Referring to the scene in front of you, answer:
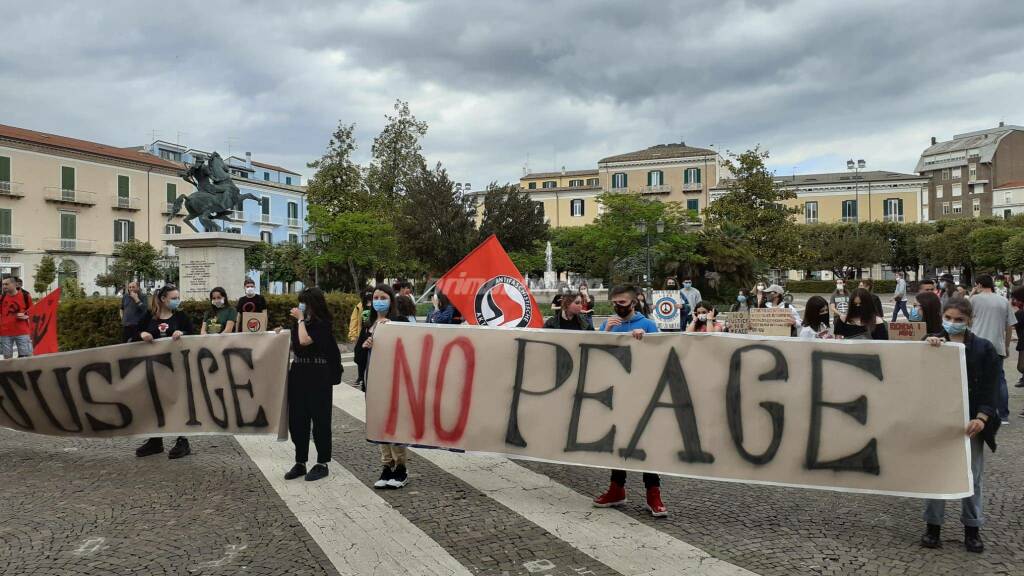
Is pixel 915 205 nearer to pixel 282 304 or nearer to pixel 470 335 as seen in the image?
pixel 282 304

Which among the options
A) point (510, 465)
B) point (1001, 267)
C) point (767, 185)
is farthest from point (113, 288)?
point (1001, 267)

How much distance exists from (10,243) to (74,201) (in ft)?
15.8

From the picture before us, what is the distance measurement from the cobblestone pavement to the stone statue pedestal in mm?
12402

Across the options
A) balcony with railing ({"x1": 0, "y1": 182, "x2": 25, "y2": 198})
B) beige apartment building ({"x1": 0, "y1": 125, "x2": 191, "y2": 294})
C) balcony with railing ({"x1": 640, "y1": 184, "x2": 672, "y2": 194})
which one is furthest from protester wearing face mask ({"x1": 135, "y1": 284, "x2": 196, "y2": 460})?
balcony with railing ({"x1": 640, "y1": 184, "x2": 672, "y2": 194})

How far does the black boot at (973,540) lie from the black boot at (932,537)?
5.8 inches

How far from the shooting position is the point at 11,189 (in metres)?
46.3

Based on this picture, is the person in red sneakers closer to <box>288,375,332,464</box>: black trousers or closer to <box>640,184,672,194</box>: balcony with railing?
<box>288,375,332,464</box>: black trousers

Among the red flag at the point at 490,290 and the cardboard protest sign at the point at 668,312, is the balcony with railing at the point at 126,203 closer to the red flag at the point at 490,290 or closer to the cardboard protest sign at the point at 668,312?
the cardboard protest sign at the point at 668,312

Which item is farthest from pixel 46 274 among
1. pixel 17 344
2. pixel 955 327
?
pixel 955 327

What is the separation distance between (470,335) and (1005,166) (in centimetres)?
11072

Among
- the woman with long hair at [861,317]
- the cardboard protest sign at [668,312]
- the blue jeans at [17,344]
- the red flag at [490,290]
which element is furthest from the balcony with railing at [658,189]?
the woman with long hair at [861,317]

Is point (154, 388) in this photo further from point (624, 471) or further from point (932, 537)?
point (932, 537)

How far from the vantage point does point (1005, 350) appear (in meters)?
9.37

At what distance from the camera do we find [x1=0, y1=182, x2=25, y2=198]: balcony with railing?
45.8 m
